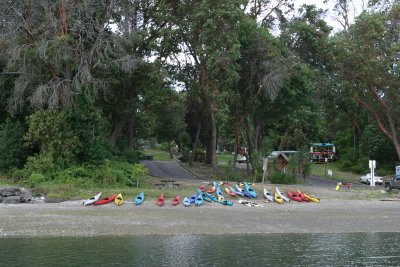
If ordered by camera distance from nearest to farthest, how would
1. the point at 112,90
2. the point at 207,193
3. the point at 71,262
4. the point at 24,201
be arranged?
the point at 71,262 < the point at 24,201 < the point at 207,193 < the point at 112,90

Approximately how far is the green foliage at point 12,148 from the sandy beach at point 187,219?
8.63 metres

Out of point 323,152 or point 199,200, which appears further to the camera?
point 323,152

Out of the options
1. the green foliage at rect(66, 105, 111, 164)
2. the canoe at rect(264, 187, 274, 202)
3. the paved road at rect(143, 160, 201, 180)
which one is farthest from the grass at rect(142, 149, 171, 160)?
the canoe at rect(264, 187, 274, 202)

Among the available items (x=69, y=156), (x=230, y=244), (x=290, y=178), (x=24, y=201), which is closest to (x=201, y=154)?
(x=290, y=178)

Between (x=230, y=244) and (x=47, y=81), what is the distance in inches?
751

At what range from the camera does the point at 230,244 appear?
16.6 metres

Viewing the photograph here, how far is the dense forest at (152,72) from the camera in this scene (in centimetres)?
2962

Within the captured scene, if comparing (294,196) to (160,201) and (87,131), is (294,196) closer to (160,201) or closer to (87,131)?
(160,201)

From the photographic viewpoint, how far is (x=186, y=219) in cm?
2141

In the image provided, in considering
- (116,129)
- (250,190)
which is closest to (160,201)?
(250,190)

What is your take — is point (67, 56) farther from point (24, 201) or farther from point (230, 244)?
point (230, 244)

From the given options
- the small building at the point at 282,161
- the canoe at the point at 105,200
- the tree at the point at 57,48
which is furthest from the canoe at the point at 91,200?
the small building at the point at 282,161

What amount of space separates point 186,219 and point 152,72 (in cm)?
1487

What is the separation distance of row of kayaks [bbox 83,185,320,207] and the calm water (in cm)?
688
